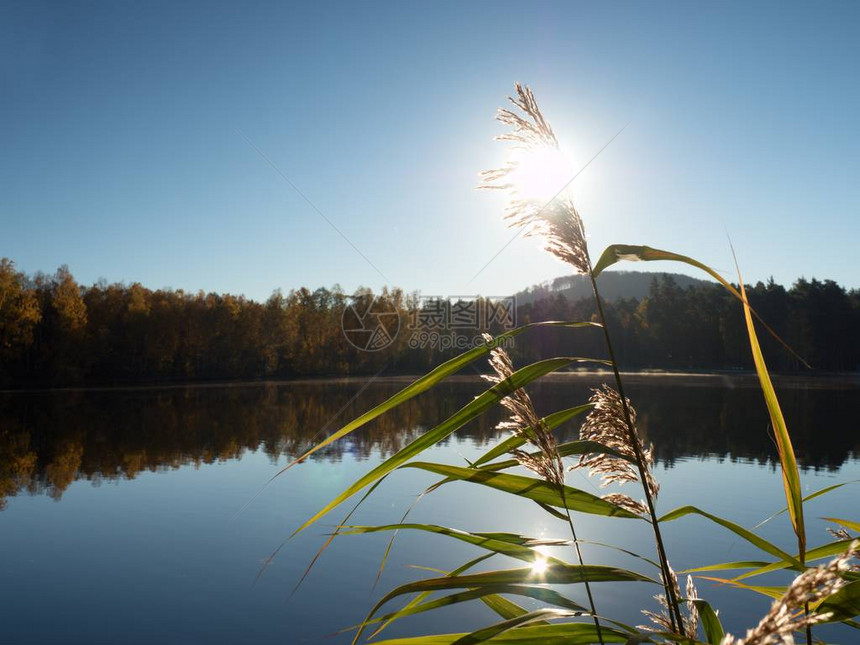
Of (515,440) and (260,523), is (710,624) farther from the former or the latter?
(260,523)

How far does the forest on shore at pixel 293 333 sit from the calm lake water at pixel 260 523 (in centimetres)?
3311

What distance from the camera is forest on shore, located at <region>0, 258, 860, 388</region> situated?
51.2 meters

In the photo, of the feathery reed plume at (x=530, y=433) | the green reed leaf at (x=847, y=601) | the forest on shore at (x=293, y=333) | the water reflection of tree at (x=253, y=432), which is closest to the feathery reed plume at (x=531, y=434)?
the feathery reed plume at (x=530, y=433)

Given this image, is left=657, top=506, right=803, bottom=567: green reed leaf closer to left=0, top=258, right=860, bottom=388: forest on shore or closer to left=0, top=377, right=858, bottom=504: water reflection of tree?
left=0, top=377, right=858, bottom=504: water reflection of tree

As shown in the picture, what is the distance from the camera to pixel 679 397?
121ft

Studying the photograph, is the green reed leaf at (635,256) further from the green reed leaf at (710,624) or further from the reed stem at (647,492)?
the green reed leaf at (710,624)

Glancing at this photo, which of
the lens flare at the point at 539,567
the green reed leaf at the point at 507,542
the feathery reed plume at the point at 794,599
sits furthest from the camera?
the green reed leaf at the point at 507,542

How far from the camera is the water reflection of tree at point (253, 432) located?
1669cm

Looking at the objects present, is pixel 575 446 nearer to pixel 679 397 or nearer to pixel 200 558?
pixel 200 558

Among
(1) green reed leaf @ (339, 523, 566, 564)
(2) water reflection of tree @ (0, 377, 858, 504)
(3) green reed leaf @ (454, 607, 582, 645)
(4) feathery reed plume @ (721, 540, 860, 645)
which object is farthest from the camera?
(2) water reflection of tree @ (0, 377, 858, 504)

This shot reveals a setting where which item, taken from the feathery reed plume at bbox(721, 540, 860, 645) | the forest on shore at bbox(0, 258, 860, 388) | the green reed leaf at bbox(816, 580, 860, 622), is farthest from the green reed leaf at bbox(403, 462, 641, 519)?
the forest on shore at bbox(0, 258, 860, 388)

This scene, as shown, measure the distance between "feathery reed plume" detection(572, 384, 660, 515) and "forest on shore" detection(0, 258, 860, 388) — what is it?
5750 centimetres

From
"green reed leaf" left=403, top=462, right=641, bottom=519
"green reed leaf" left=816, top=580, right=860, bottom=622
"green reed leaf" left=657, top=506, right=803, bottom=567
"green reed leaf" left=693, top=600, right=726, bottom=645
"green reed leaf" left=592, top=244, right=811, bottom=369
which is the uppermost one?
"green reed leaf" left=592, top=244, right=811, bottom=369

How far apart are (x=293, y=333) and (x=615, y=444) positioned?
2671 inches
